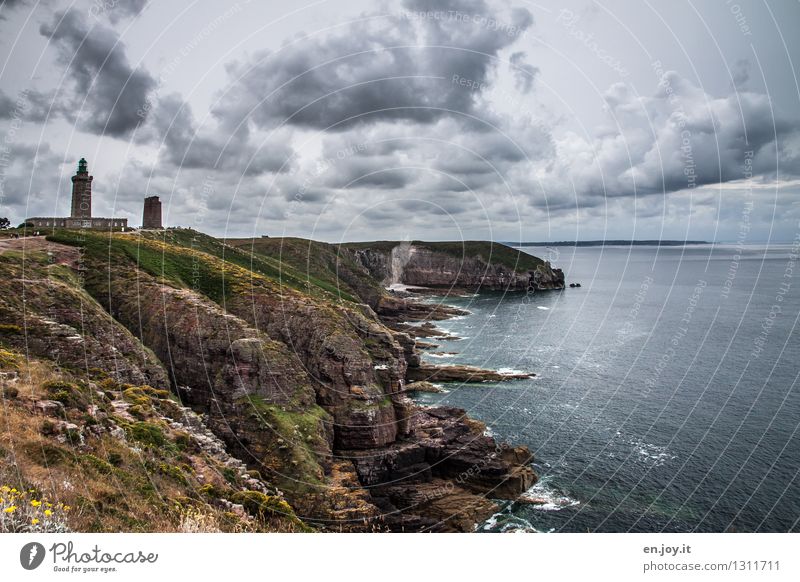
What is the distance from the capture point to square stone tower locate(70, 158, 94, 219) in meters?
70.1

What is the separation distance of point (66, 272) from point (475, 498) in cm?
4312

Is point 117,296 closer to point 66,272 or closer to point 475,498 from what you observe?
point 66,272

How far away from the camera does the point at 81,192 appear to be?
2803 inches

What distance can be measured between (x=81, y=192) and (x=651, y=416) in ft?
272

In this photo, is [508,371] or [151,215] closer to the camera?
[151,215]

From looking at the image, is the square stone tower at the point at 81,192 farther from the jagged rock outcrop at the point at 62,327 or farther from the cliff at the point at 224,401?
the jagged rock outcrop at the point at 62,327

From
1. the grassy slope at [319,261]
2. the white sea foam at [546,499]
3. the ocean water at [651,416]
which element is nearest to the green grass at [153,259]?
the ocean water at [651,416]

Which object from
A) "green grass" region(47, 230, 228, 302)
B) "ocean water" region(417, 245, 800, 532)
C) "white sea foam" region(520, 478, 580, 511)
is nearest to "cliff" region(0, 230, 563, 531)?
"green grass" region(47, 230, 228, 302)

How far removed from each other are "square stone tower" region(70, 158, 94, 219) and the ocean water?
5661 cm
